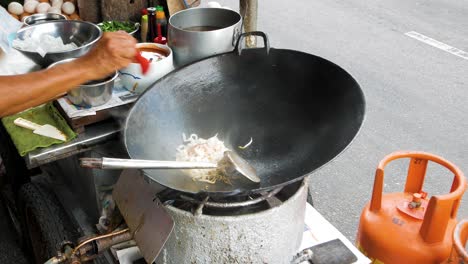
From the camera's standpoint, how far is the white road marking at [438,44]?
6677mm

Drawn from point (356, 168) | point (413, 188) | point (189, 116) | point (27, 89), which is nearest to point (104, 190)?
point (189, 116)

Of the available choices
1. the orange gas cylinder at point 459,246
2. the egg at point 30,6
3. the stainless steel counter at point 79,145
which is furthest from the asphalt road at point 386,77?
the egg at point 30,6

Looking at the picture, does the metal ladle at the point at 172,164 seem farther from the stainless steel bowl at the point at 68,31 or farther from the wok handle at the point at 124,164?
the stainless steel bowl at the point at 68,31

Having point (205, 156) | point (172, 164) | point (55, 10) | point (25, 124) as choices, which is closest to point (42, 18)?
point (55, 10)

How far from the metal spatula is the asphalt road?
1.59 metres

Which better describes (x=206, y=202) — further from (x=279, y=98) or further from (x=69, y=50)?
(x=69, y=50)

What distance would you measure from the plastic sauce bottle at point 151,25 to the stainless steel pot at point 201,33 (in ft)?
1.27

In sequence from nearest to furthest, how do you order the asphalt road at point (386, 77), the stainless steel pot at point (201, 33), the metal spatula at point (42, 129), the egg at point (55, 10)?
the metal spatula at point (42, 129), the stainless steel pot at point (201, 33), the egg at point (55, 10), the asphalt road at point (386, 77)

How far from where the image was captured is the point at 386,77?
6113 mm

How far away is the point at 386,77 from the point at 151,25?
150 inches

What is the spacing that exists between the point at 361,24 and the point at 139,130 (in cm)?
658

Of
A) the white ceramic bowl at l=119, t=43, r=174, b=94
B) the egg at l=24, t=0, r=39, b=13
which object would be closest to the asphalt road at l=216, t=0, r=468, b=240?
the white ceramic bowl at l=119, t=43, r=174, b=94

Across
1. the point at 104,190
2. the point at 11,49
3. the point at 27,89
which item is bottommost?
the point at 104,190

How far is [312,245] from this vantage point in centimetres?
229
